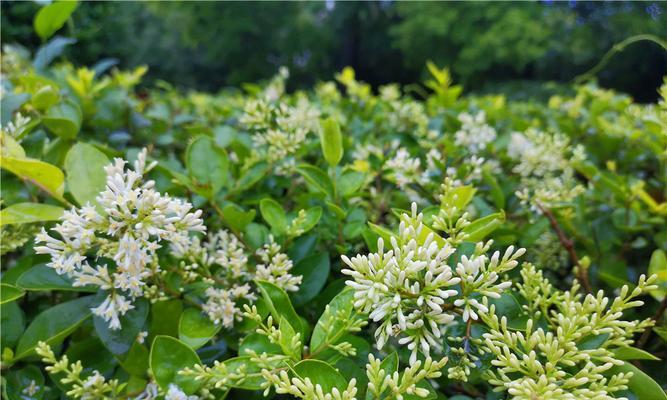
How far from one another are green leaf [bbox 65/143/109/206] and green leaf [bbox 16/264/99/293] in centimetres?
15

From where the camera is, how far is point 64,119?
1.25 m

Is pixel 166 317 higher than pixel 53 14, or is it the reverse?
pixel 53 14

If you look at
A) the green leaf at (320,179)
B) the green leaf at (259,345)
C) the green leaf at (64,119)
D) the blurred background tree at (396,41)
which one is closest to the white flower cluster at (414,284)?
the green leaf at (259,345)

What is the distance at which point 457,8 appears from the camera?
767 inches

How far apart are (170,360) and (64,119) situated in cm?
72

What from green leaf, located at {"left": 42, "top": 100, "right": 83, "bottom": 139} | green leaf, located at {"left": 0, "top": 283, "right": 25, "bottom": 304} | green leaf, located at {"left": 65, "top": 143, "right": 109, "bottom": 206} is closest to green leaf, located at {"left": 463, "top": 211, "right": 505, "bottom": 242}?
green leaf, located at {"left": 65, "top": 143, "right": 109, "bottom": 206}

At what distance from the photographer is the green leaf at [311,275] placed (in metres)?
1.02

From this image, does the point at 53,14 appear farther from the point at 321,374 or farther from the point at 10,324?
the point at 321,374

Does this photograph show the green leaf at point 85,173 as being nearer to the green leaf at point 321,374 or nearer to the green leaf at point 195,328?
the green leaf at point 195,328

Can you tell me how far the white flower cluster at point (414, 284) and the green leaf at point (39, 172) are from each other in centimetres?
66

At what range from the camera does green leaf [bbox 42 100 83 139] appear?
124 cm

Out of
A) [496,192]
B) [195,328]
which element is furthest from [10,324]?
[496,192]

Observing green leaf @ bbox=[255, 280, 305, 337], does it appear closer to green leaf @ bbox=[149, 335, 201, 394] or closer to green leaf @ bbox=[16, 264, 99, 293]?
green leaf @ bbox=[149, 335, 201, 394]

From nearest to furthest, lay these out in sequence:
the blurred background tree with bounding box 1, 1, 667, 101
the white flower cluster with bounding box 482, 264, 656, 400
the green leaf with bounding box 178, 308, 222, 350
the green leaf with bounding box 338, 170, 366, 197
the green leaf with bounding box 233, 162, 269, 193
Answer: the white flower cluster with bounding box 482, 264, 656, 400, the green leaf with bounding box 178, 308, 222, 350, the green leaf with bounding box 338, 170, 366, 197, the green leaf with bounding box 233, 162, 269, 193, the blurred background tree with bounding box 1, 1, 667, 101
